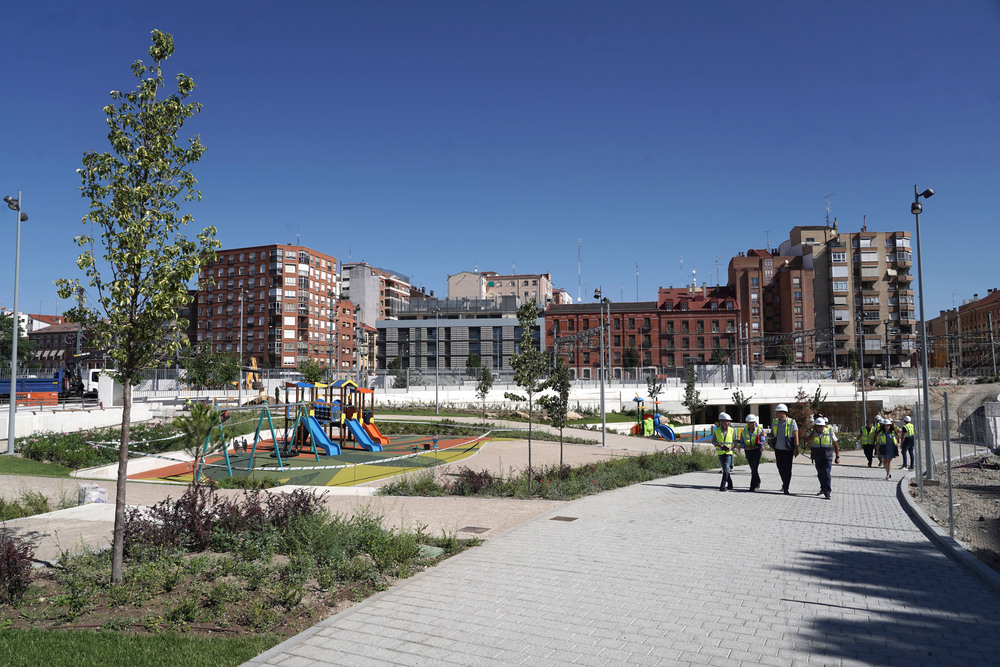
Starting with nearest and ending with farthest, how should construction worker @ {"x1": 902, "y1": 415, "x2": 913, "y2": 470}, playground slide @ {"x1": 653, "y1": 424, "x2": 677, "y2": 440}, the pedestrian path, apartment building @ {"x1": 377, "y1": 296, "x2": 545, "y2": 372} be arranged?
the pedestrian path, construction worker @ {"x1": 902, "y1": 415, "x2": 913, "y2": 470}, playground slide @ {"x1": 653, "y1": 424, "x2": 677, "y2": 440}, apartment building @ {"x1": 377, "y1": 296, "x2": 545, "y2": 372}

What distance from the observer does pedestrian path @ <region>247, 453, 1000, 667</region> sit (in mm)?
5172

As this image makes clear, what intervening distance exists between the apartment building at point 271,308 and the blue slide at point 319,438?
7892 cm

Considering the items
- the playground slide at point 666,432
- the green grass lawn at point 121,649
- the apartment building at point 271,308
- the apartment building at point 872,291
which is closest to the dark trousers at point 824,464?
the green grass lawn at point 121,649

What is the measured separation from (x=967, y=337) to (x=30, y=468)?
97.3 m

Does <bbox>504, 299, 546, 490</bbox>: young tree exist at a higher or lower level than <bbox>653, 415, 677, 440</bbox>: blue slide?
higher

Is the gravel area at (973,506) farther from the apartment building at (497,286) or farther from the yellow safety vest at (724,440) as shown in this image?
the apartment building at (497,286)

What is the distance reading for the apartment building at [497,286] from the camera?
120 m

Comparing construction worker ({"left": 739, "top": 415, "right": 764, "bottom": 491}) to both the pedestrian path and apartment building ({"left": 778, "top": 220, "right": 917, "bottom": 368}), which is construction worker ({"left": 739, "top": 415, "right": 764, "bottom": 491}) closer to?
the pedestrian path

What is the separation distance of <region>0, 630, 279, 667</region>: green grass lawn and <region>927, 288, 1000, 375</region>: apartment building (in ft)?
287

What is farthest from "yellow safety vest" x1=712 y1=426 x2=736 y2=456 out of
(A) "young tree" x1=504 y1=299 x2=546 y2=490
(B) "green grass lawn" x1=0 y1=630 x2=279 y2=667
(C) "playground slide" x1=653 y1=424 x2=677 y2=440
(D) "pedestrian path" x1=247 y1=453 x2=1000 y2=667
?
(C) "playground slide" x1=653 y1=424 x2=677 y2=440

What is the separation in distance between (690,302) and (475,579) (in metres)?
101

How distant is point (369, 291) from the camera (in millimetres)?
120188

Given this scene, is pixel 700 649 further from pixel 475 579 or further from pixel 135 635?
pixel 135 635

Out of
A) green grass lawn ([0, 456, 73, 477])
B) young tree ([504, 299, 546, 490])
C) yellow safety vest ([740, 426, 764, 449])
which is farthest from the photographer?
green grass lawn ([0, 456, 73, 477])
